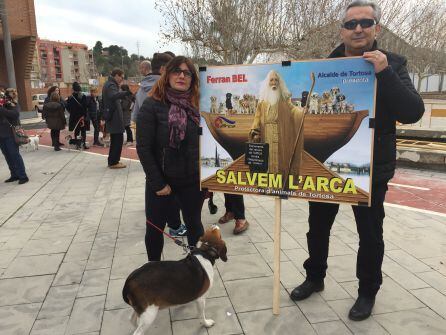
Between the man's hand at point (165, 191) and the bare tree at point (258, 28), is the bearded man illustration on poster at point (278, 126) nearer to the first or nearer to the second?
the man's hand at point (165, 191)

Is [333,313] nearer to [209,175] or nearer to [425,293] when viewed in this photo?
[425,293]

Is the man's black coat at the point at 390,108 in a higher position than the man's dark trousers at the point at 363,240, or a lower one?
higher

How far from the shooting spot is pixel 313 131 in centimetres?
228

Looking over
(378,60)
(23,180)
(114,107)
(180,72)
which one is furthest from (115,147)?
(378,60)

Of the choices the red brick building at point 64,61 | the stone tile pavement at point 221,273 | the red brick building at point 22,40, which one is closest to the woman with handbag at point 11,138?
the stone tile pavement at point 221,273

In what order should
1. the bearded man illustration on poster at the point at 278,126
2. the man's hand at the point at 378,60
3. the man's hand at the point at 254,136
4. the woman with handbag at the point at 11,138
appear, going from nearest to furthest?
the man's hand at the point at 378,60, the bearded man illustration on poster at the point at 278,126, the man's hand at the point at 254,136, the woman with handbag at the point at 11,138

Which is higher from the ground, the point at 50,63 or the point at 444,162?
the point at 50,63

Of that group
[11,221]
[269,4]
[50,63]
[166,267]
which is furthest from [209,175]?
[50,63]

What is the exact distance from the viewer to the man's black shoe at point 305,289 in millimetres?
2889

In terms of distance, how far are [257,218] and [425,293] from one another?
7.20ft

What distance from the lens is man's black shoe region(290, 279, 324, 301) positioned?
2889 mm

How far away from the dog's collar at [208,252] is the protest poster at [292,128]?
1.35ft

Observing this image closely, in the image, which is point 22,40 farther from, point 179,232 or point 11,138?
point 179,232

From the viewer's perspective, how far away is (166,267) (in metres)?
2.38
